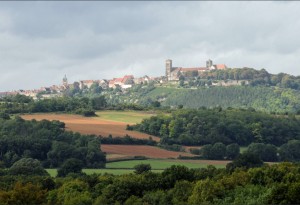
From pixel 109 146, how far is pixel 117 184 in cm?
4712

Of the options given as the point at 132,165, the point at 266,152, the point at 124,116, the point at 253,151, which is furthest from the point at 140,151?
the point at 124,116

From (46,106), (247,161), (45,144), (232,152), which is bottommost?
(232,152)

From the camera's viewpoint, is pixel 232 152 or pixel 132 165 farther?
pixel 232 152

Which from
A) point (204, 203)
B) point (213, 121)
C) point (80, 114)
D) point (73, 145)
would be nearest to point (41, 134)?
point (73, 145)

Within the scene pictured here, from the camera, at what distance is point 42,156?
103 meters

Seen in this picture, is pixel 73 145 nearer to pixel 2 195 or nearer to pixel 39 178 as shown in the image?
pixel 39 178

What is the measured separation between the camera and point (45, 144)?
10506 centimetres

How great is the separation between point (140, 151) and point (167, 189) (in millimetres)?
42332

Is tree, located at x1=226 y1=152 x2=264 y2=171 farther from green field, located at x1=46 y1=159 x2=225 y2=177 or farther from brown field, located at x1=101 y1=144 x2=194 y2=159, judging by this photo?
brown field, located at x1=101 y1=144 x2=194 y2=159

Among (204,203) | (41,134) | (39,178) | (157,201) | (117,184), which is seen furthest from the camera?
(41,134)

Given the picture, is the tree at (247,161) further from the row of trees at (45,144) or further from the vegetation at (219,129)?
the vegetation at (219,129)

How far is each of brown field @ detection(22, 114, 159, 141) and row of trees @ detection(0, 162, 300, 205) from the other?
46.8 metres

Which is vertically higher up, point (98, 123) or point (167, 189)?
point (98, 123)

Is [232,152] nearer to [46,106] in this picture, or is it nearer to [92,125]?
[92,125]
